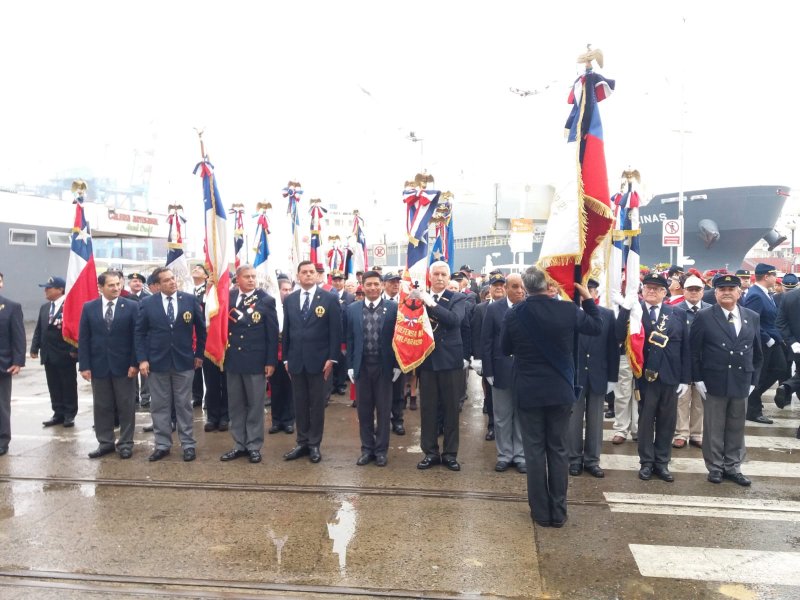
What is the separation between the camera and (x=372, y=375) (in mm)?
6387

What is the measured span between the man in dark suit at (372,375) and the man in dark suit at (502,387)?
102cm

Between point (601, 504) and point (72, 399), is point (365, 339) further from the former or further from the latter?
point (72, 399)

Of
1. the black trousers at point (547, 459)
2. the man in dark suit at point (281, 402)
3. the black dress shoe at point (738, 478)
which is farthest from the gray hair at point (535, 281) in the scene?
the man in dark suit at point (281, 402)

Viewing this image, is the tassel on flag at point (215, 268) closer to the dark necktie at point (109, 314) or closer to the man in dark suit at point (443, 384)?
the dark necktie at point (109, 314)

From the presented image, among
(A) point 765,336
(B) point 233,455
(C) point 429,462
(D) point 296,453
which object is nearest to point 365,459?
(C) point 429,462

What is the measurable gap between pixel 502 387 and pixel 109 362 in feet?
14.5

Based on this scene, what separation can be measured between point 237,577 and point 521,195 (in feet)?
137

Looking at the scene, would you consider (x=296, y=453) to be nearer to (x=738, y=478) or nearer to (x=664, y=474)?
(x=664, y=474)

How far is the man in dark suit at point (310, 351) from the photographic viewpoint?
6.39 m

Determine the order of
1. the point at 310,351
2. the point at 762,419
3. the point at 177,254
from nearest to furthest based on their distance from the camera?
1. the point at 310,351
2. the point at 762,419
3. the point at 177,254

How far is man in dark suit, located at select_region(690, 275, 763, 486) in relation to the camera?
571cm

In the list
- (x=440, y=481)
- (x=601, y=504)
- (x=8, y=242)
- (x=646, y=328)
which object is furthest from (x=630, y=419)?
(x=8, y=242)

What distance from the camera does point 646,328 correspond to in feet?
19.9

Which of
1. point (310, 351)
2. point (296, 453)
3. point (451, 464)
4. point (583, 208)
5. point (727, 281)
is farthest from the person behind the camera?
point (296, 453)
